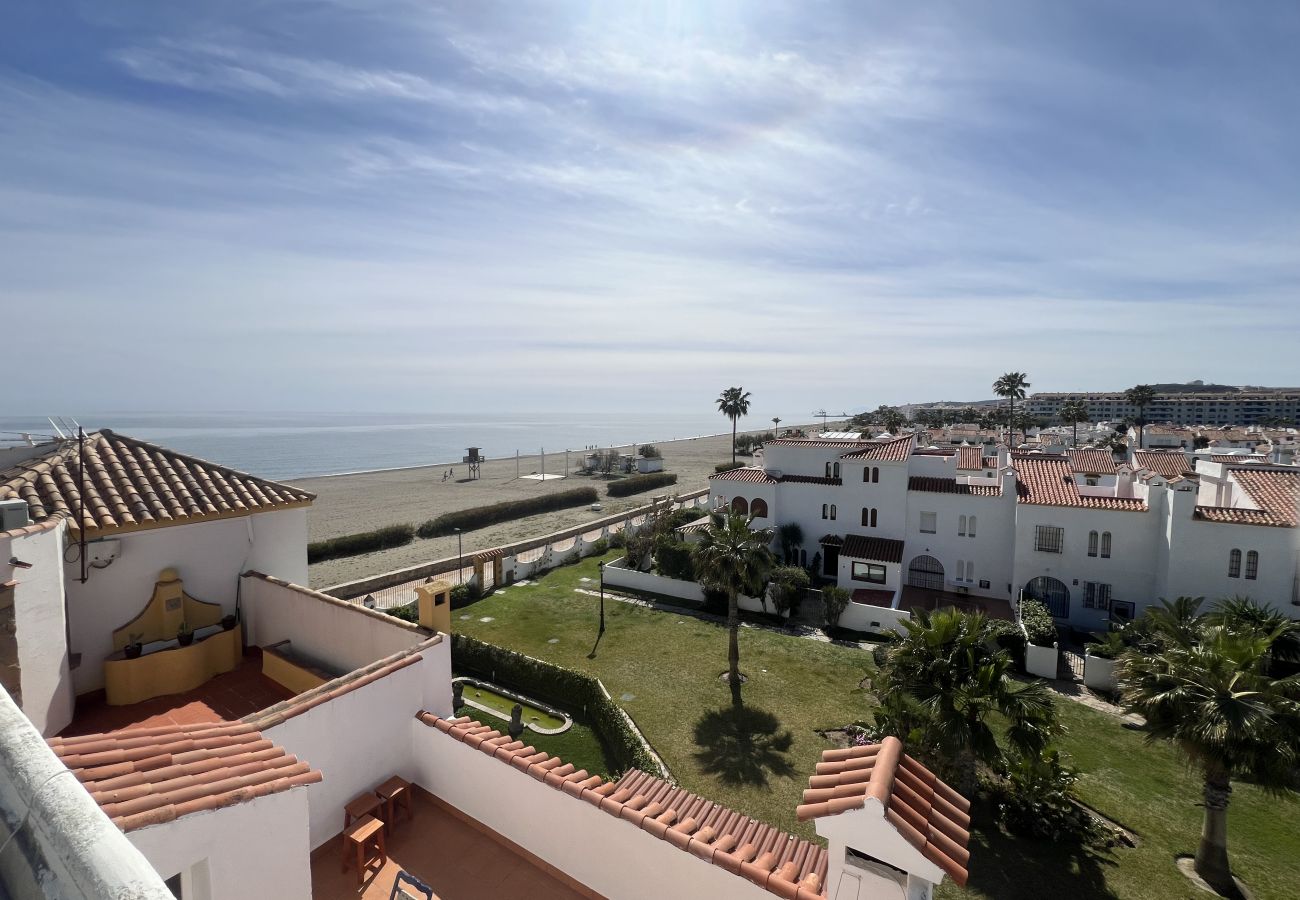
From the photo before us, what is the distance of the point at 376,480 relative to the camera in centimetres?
7075

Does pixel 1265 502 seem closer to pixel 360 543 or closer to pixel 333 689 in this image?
pixel 333 689

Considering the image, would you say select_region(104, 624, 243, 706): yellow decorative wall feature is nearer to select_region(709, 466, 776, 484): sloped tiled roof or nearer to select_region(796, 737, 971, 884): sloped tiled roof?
select_region(796, 737, 971, 884): sloped tiled roof

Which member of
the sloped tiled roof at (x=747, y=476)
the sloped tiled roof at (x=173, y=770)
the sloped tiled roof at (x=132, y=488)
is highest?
the sloped tiled roof at (x=132, y=488)

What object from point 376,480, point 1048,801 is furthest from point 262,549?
point 376,480

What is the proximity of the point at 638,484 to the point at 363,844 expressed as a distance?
5652 cm

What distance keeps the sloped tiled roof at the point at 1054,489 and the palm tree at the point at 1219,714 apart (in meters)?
14.0

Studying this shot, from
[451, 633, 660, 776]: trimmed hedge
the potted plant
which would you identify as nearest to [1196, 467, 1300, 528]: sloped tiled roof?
[451, 633, 660, 776]: trimmed hedge

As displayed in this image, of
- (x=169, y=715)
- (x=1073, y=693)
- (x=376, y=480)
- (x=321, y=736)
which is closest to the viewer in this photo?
(x=321, y=736)

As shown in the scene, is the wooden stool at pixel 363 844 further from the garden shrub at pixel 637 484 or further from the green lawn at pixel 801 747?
the garden shrub at pixel 637 484

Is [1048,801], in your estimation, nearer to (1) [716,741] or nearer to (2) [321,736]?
(1) [716,741]

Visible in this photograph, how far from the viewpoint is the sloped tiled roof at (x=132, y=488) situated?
8.29 metres

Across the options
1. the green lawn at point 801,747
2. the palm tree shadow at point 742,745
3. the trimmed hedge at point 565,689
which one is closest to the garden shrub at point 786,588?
the green lawn at point 801,747

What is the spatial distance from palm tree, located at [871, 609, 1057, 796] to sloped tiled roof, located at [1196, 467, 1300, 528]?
56.6 feet

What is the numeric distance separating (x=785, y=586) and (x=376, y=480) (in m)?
58.6
